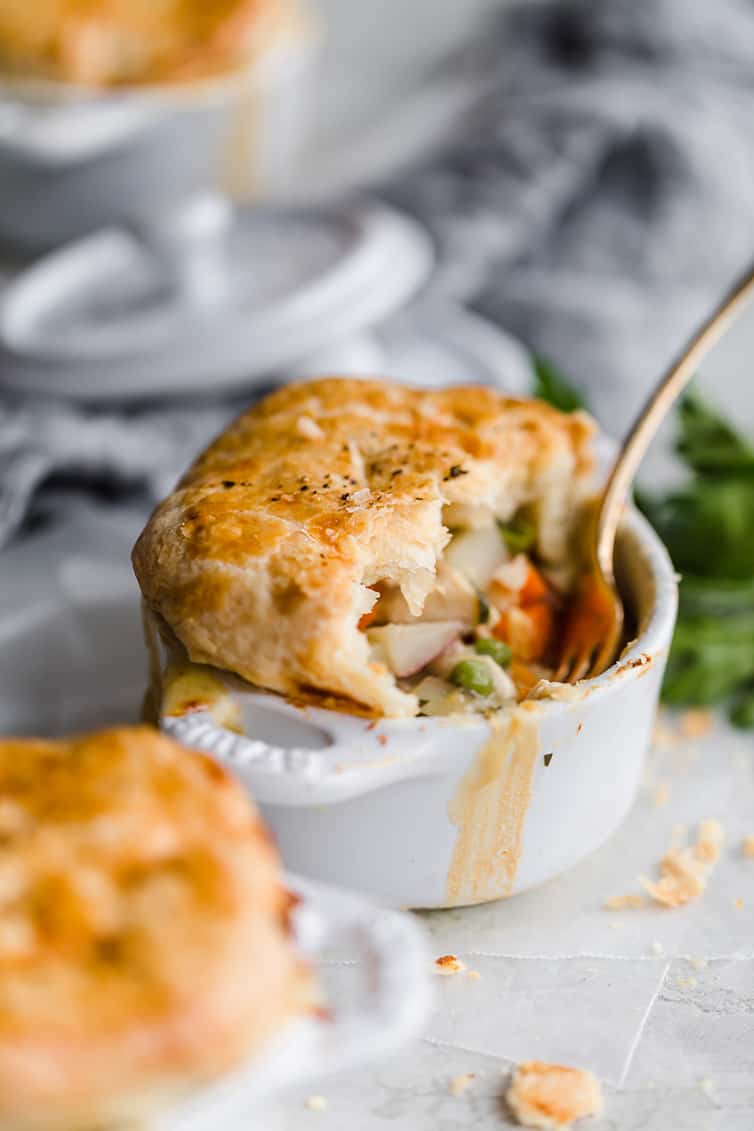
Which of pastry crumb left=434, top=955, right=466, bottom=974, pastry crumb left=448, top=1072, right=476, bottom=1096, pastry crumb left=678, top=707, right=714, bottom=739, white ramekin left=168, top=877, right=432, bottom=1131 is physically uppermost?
white ramekin left=168, top=877, right=432, bottom=1131

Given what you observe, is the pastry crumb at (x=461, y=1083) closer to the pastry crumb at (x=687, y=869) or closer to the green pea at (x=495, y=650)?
the pastry crumb at (x=687, y=869)

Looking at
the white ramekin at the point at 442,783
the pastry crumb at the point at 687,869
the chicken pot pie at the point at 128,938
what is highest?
the chicken pot pie at the point at 128,938

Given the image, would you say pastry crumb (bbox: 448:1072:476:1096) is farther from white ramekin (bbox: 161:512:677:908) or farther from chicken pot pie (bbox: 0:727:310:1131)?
chicken pot pie (bbox: 0:727:310:1131)

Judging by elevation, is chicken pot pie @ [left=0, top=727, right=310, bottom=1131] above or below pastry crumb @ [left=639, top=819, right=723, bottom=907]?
above

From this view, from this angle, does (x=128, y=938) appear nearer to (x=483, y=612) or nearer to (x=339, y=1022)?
(x=339, y=1022)

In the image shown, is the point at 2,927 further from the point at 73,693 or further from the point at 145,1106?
the point at 73,693

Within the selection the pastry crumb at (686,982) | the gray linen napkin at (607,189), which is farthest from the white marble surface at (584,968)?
the gray linen napkin at (607,189)

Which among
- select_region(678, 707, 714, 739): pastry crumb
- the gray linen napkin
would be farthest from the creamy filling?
the gray linen napkin
